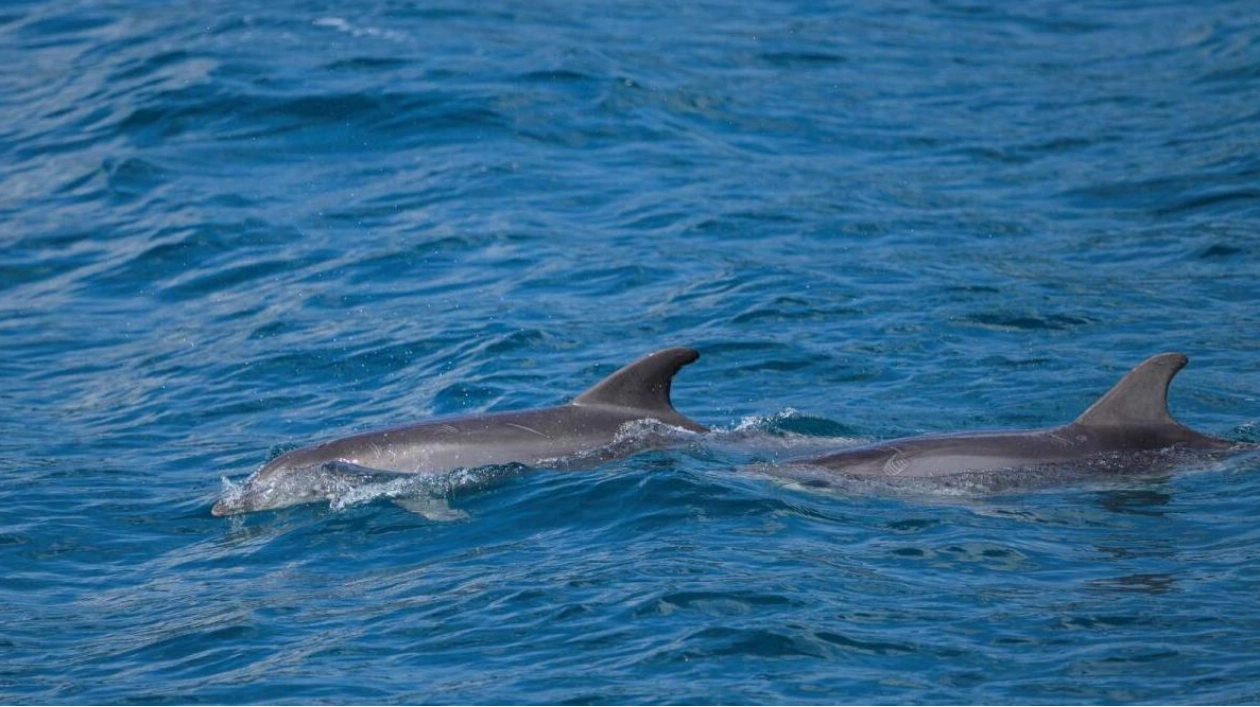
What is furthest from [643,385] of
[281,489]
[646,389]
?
[281,489]

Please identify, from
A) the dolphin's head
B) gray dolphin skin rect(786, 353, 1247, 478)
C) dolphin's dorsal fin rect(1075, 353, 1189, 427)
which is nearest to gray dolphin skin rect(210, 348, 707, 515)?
the dolphin's head

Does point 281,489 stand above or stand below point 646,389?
below

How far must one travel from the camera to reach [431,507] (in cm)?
1257

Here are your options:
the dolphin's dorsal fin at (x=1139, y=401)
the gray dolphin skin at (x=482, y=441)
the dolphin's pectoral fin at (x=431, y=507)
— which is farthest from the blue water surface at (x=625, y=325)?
the dolphin's dorsal fin at (x=1139, y=401)

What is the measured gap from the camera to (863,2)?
112 feet

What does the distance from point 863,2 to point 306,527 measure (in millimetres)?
24313

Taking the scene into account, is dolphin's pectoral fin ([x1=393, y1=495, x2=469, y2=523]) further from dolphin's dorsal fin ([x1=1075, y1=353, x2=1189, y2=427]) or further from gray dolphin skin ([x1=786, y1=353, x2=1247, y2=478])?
→ dolphin's dorsal fin ([x1=1075, y1=353, x2=1189, y2=427])

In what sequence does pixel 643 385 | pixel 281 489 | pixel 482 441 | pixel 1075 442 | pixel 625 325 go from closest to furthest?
pixel 1075 442
pixel 281 489
pixel 482 441
pixel 643 385
pixel 625 325

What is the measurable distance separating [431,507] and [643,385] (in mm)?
2067

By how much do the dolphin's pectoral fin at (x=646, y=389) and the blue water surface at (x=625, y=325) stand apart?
0.45 metres

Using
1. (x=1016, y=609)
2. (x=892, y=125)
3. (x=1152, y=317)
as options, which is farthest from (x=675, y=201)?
(x=1016, y=609)

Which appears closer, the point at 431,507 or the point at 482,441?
the point at 431,507

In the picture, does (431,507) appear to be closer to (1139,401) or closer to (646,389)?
(646,389)

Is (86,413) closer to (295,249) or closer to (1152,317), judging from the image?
(295,249)
